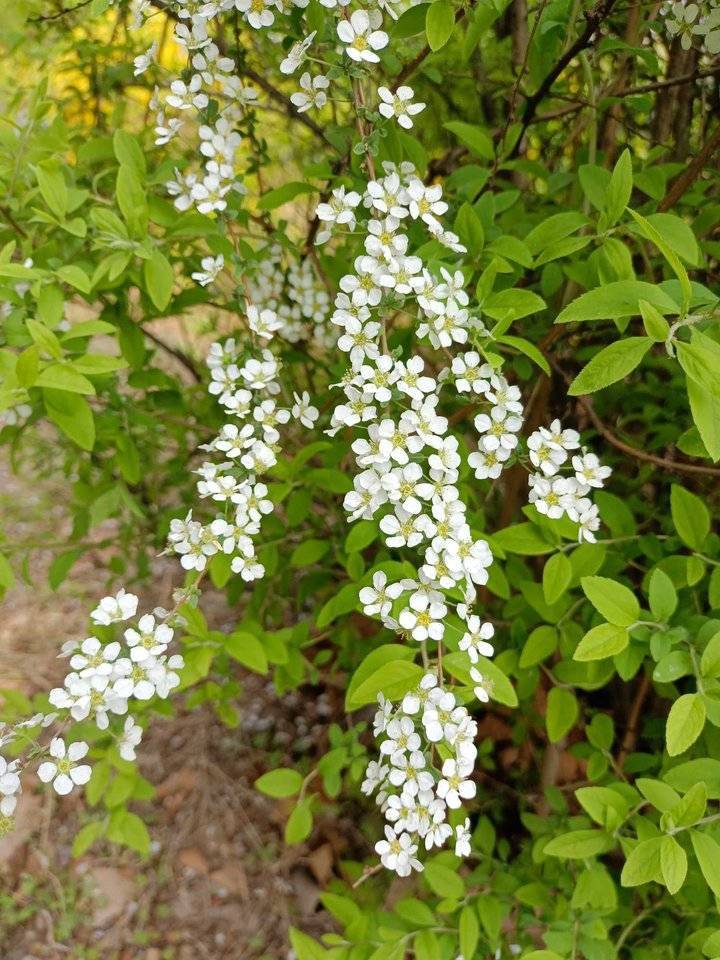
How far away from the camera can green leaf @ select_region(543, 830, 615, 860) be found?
3.99ft

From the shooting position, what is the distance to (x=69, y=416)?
3.97 ft

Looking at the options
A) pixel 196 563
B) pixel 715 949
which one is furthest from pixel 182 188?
pixel 715 949

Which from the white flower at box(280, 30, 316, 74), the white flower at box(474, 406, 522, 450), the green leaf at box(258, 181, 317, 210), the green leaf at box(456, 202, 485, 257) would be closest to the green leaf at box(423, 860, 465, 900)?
the white flower at box(474, 406, 522, 450)

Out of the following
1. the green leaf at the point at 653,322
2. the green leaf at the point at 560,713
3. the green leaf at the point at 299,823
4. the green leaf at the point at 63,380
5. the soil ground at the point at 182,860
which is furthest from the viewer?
the soil ground at the point at 182,860

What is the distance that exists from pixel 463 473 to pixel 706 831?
0.59m

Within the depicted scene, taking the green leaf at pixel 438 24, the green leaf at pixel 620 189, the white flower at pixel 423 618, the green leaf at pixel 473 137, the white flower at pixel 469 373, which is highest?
the green leaf at pixel 438 24

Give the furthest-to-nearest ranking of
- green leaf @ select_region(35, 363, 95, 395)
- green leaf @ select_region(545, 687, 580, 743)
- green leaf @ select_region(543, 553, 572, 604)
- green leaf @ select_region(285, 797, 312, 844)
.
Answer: green leaf @ select_region(285, 797, 312, 844) < green leaf @ select_region(545, 687, 580, 743) < green leaf @ select_region(543, 553, 572, 604) < green leaf @ select_region(35, 363, 95, 395)

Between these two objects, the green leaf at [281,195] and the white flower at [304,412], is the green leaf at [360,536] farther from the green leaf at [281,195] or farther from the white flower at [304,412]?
the green leaf at [281,195]

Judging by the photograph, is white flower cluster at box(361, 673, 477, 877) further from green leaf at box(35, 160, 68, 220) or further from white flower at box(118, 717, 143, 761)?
green leaf at box(35, 160, 68, 220)

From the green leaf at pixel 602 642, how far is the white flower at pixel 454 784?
0.21 m

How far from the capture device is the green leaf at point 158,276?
4.12 feet

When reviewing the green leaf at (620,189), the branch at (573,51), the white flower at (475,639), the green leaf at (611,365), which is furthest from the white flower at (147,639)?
the branch at (573,51)

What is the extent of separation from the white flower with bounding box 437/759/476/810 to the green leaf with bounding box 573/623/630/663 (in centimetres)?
21

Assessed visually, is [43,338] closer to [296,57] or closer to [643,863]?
[296,57]
